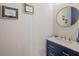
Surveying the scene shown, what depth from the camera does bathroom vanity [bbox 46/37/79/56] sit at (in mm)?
1321

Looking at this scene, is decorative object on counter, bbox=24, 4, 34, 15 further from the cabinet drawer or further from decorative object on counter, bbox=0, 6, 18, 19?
the cabinet drawer

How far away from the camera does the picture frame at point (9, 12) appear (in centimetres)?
136

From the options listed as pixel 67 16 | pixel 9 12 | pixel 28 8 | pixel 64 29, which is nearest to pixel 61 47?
pixel 64 29

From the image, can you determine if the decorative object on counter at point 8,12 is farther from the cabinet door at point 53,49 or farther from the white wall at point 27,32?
the cabinet door at point 53,49

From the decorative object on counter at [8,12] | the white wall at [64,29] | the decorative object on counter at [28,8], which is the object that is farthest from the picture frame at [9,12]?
the white wall at [64,29]

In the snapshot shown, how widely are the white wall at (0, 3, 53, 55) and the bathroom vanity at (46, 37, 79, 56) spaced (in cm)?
7

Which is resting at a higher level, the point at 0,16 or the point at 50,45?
the point at 0,16

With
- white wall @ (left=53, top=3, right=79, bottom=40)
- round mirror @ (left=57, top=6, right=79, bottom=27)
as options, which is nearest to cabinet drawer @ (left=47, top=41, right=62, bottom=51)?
white wall @ (left=53, top=3, right=79, bottom=40)

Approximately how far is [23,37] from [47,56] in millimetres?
326

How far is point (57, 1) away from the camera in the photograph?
1.42 meters

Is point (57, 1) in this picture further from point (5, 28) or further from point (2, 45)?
point (2, 45)

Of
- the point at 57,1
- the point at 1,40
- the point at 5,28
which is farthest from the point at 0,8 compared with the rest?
the point at 57,1


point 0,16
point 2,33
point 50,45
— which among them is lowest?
point 50,45

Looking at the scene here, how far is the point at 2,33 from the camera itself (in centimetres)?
137
